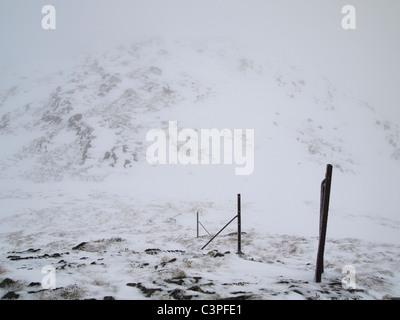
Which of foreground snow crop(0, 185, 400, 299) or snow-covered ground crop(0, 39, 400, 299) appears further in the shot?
snow-covered ground crop(0, 39, 400, 299)

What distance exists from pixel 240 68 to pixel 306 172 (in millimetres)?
35237

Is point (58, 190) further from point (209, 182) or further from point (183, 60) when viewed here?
point (183, 60)

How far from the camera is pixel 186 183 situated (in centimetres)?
3067

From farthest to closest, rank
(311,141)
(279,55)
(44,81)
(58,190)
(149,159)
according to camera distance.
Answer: (279,55) < (44,81) < (311,141) < (149,159) < (58,190)

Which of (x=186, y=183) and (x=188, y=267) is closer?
(x=188, y=267)

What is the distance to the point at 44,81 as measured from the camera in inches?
2264

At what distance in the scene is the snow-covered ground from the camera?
5777 millimetres

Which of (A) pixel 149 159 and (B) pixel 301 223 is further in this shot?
(A) pixel 149 159

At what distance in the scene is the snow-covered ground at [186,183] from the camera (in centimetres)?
578

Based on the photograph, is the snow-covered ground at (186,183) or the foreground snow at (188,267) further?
the snow-covered ground at (186,183)

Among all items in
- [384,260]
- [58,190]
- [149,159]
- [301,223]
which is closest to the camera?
[384,260]

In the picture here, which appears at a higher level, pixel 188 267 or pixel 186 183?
pixel 188 267
